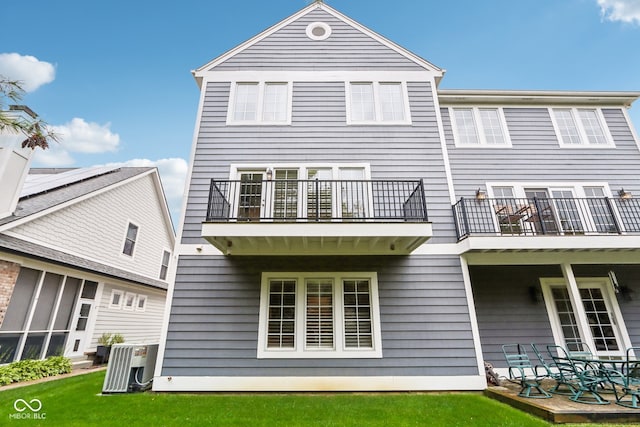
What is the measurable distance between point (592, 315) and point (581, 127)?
228 inches

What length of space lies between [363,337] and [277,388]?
6.86 feet

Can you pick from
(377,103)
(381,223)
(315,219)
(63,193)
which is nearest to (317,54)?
(377,103)

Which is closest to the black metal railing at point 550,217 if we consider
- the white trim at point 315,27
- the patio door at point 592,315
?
the patio door at point 592,315

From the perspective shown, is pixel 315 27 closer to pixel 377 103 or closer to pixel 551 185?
pixel 377 103

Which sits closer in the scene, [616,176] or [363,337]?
[363,337]

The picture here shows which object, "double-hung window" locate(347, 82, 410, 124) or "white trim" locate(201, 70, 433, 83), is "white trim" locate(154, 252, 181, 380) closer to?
"white trim" locate(201, 70, 433, 83)

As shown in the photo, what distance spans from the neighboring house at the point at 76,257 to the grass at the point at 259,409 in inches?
90.2

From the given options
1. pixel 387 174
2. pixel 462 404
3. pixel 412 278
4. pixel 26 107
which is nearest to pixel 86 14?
pixel 26 107

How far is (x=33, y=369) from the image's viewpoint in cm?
686

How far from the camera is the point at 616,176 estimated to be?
809cm

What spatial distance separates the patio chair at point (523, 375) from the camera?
4.83 m

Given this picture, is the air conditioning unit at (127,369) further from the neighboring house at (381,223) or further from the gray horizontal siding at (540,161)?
the gray horizontal siding at (540,161)

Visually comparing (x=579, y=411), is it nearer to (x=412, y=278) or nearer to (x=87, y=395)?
(x=412, y=278)

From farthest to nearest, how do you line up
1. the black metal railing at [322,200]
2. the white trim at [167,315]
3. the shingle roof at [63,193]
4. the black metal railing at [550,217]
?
the shingle roof at [63,193], the black metal railing at [550,217], the black metal railing at [322,200], the white trim at [167,315]
